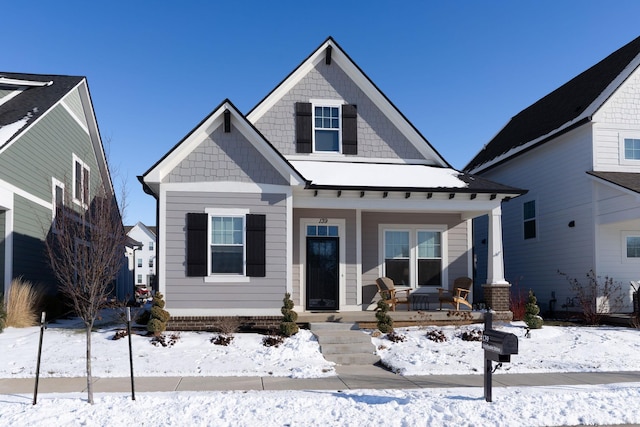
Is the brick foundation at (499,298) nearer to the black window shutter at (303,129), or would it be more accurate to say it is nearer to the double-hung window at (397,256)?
the double-hung window at (397,256)

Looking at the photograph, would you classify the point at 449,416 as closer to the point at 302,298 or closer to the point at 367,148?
the point at 302,298

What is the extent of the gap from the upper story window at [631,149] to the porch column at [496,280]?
4995mm

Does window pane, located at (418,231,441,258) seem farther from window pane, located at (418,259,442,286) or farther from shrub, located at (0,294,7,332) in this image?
shrub, located at (0,294,7,332)

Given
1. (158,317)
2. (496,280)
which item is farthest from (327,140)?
(158,317)

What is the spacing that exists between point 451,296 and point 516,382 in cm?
638

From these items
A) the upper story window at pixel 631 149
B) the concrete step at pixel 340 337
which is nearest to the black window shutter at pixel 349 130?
the concrete step at pixel 340 337

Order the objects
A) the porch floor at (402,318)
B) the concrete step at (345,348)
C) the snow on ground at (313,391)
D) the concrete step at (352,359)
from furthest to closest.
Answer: the porch floor at (402,318) → the concrete step at (345,348) → the concrete step at (352,359) → the snow on ground at (313,391)

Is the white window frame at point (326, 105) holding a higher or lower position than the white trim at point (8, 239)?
higher

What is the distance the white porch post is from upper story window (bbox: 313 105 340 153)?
4.63m

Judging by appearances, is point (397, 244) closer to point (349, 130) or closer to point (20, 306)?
point (349, 130)

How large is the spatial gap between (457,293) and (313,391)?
294 inches

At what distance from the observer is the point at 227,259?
12.8m

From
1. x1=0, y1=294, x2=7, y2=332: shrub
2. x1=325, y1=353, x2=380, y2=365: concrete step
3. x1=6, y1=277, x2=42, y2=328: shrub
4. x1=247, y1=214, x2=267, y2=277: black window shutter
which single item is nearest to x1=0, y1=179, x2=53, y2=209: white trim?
x1=6, y1=277, x2=42, y2=328: shrub

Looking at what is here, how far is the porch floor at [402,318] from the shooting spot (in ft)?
43.3
